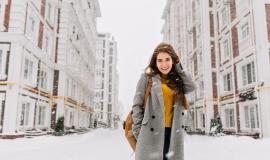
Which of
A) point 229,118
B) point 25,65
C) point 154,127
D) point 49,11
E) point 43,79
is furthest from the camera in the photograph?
point 49,11

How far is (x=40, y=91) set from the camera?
18.4 metres

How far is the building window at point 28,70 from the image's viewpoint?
16.1 m

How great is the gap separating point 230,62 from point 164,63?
59.5 feet

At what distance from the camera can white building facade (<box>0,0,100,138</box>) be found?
44.5 feet

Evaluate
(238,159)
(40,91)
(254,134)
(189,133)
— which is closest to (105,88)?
(189,133)

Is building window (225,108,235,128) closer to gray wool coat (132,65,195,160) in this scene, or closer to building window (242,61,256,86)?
building window (242,61,256,86)

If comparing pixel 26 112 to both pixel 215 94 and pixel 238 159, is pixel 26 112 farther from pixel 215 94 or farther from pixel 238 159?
pixel 215 94

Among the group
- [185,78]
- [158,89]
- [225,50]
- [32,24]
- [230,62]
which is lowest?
[158,89]

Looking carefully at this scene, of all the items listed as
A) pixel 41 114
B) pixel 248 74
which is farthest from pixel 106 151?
pixel 248 74

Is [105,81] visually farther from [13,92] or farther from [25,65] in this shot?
[13,92]

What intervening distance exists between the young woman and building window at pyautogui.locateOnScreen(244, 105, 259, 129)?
14281mm

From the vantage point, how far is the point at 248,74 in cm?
1680

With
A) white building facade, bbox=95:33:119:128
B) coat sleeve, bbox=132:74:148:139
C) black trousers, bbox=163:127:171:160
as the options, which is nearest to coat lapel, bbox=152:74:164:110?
coat sleeve, bbox=132:74:148:139

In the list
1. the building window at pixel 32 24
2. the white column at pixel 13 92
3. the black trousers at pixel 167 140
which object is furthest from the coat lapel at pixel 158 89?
the building window at pixel 32 24
